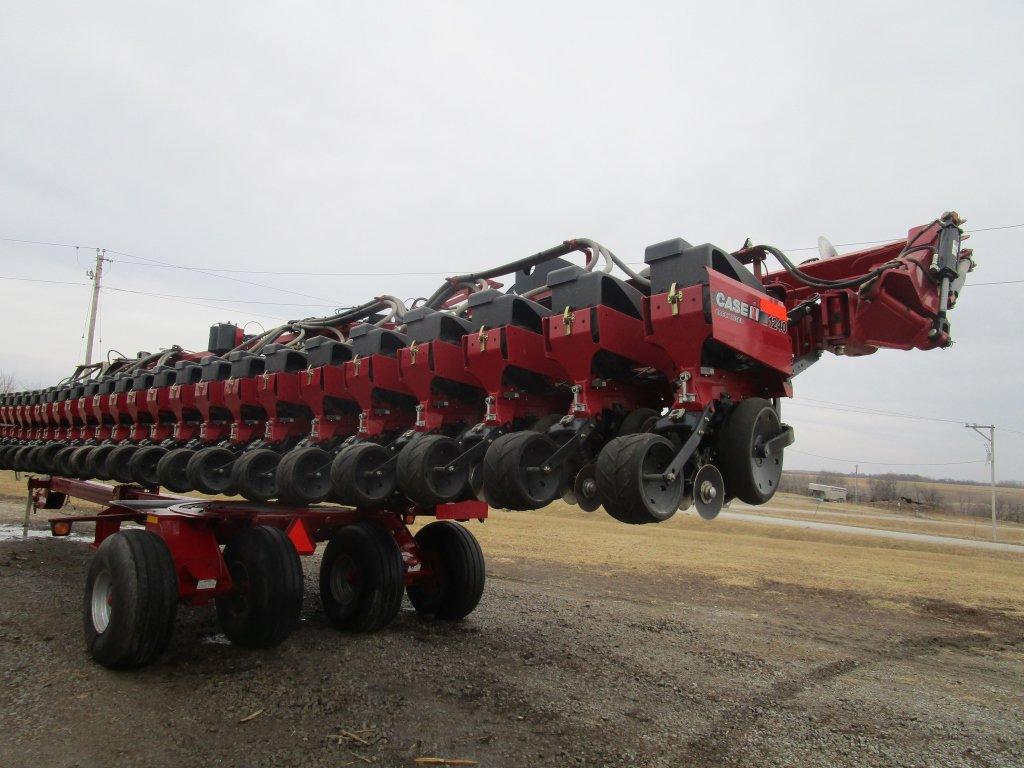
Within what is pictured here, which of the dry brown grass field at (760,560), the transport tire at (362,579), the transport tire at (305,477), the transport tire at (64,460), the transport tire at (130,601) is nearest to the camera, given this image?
the transport tire at (130,601)

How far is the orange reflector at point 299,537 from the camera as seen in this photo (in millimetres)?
6535

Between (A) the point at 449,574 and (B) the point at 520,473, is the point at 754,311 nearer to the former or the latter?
(B) the point at 520,473

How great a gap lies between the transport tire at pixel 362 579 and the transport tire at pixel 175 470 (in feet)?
8.31

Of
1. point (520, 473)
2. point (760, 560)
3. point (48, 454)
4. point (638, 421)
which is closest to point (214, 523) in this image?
point (520, 473)

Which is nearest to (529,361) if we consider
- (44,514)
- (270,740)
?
(270,740)

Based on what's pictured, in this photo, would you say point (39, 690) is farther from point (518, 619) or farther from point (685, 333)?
point (685, 333)

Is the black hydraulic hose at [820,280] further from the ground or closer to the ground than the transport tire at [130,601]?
further from the ground

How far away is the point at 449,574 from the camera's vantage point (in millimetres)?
7984

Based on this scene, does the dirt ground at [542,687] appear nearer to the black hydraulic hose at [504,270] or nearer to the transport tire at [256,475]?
the transport tire at [256,475]

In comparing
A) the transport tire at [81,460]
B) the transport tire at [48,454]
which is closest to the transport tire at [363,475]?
the transport tire at [81,460]

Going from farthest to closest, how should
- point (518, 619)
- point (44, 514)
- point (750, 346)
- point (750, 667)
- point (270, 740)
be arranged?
point (44, 514) < point (518, 619) < point (750, 667) < point (270, 740) < point (750, 346)

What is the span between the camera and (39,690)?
509 centimetres

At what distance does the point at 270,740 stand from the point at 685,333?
3742mm

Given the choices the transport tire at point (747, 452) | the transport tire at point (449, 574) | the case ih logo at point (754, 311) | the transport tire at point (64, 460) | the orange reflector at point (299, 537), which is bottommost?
the transport tire at point (449, 574)
